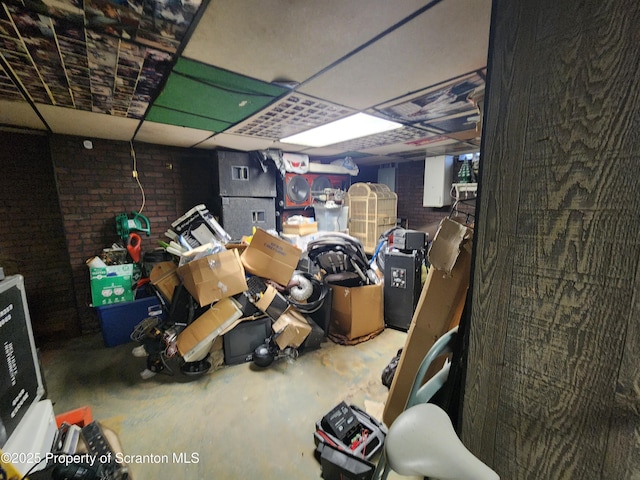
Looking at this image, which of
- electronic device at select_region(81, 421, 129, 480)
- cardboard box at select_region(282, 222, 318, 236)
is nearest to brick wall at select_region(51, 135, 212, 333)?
cardboard box at select_region(282, 222, 318, 236)

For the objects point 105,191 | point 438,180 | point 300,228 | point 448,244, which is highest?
point 438,180

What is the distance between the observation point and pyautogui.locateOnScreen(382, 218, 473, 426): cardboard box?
4.51 feet

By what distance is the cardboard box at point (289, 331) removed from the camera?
2.48 meters

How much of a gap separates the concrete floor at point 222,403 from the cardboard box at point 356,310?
21cm

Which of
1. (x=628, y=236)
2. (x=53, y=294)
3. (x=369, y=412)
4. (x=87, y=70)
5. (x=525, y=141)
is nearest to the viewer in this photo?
(x=628, y=236)

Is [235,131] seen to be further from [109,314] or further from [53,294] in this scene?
[53,294]

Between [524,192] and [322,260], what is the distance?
2.40 m

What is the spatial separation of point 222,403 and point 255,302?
0.89m

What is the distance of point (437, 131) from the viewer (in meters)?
2.74

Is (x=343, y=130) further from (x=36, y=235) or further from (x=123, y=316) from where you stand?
(x=36, y=235)

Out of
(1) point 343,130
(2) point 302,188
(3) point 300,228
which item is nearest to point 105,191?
(3) point 300,228

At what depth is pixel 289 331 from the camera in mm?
2480

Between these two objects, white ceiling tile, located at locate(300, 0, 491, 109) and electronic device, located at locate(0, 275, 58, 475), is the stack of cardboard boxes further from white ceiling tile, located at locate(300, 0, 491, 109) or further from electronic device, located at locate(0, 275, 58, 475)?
white ceiling tile, located at locate(300, 0, 491, 109)

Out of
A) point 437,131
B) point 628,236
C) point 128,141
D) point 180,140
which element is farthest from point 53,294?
point 437,131
